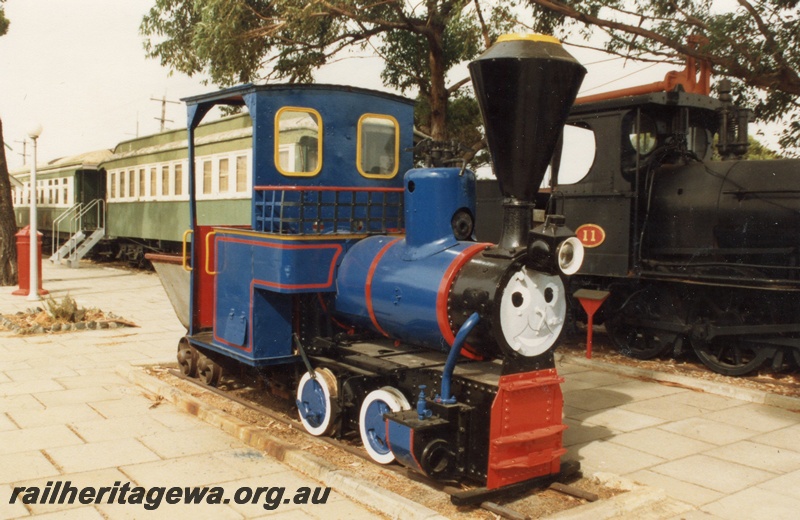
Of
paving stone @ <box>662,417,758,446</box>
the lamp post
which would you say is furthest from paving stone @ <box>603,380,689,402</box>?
the lamp post

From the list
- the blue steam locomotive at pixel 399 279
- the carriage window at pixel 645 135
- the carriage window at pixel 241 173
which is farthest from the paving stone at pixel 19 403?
the carriage window at pixel 241 173

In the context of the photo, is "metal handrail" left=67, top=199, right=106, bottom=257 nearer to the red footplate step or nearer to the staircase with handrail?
the staircase with handrail

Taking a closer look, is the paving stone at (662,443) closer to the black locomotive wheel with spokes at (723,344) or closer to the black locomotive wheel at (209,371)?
the black locomotive wheel with spokes at (723,344)

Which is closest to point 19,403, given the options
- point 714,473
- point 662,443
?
point 662,443

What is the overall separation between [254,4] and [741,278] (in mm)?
10134

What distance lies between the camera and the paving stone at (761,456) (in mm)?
5191

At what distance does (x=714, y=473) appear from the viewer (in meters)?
5.00

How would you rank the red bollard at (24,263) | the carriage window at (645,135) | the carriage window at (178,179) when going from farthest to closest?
1. the carriage window at (178,179)
2. the red bollard at (24,263)
3. the carriage window at (645,135)

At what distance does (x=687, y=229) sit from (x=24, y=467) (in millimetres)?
6918

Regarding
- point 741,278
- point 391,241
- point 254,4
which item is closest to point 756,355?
point 741,278

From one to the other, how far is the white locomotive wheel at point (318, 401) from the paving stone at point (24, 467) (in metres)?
1.71

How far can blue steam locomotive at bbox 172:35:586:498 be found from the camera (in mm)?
4234

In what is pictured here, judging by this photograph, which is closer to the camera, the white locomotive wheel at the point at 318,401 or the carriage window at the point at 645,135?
the white locomotive wheel at the point at 318,401

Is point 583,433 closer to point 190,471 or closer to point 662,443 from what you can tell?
point 662,443
